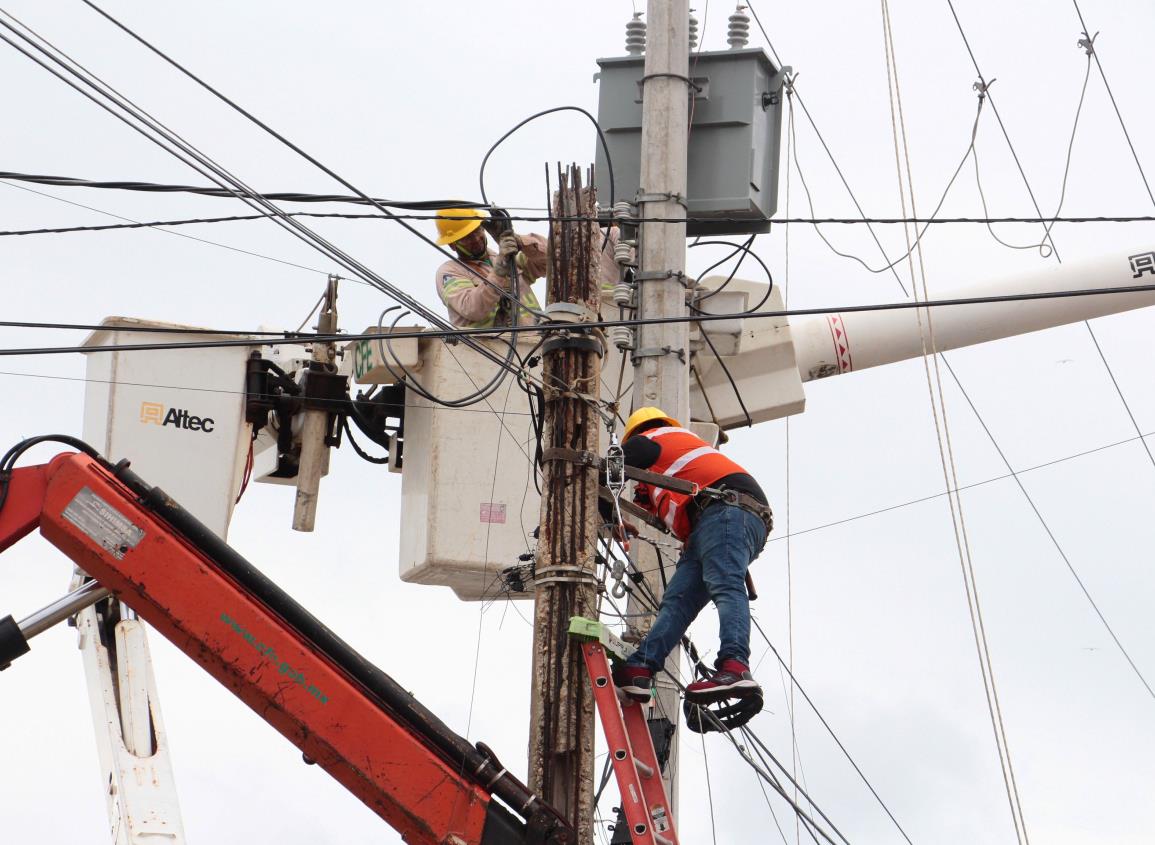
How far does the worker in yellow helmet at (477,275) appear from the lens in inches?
543

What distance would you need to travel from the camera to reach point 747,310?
1391 cm

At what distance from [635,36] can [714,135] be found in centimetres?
90

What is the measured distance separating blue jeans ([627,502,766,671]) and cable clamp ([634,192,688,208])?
3.28 meters

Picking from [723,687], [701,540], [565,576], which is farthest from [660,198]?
[723,687]

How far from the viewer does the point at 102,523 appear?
8.33 m

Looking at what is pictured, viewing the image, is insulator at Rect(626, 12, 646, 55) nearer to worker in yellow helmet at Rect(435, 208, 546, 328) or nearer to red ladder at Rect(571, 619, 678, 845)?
worker in yellow helmet at Rect(435, 208, 546, 328)

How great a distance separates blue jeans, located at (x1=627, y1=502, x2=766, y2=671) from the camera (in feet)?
30.5

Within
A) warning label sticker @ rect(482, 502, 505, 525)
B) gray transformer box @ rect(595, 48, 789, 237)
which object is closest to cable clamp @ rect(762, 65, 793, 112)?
gray transformer box @ rect(595, 48, 789, 237)

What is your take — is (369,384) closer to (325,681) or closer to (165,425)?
(165,425)

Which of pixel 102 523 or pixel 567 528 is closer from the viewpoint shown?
pixel 102 523

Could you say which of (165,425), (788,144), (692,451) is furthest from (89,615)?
(788,144)

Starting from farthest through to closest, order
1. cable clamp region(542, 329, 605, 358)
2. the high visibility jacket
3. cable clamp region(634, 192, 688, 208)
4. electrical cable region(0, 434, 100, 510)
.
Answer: the high visibility jacket < cable clamp region(634, 192, 688, 208) < cable clamp region(542, 329, 605, 358) < electrical cable region(0, 434, 100, 510)

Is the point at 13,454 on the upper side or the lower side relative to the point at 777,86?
lower

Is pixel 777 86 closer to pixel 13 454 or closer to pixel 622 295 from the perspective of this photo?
pixel 622 295
